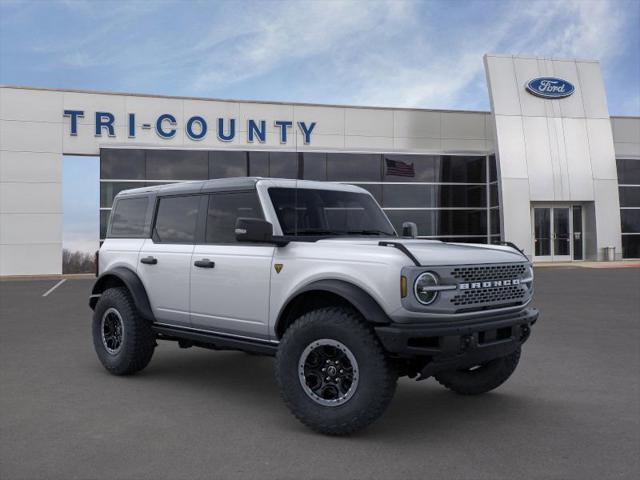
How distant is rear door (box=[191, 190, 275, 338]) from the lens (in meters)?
5.17

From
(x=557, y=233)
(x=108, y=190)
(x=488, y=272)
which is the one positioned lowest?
(x=488, y=272)

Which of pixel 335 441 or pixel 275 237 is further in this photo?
pixel 275 237

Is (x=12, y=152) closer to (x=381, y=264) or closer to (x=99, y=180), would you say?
(x=99, y=180)

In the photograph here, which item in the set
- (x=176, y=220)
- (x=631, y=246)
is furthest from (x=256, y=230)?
(x=631, y=246)

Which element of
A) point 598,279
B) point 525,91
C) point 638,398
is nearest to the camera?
point 638,398

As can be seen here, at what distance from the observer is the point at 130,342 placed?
20.7 ft

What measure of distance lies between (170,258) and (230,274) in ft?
3.13

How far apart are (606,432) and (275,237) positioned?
2.95 meters

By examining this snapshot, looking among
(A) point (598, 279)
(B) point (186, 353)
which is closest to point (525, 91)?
(A) point (598, 279)

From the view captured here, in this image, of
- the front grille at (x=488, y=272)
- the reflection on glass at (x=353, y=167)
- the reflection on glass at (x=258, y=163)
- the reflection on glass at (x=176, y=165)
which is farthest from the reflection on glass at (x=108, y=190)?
the front grille at (x=488, y=272)

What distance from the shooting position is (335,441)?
14.5 feet

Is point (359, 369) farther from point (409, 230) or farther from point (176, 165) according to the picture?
Result: point (176, 165)

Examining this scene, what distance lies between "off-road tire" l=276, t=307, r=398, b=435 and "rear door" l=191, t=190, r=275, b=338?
54 cm

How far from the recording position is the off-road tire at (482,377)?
218 inches
